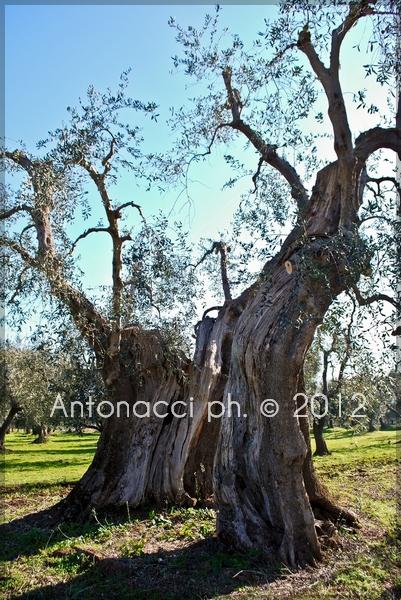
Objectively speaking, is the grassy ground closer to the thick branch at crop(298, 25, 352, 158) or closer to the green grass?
the thick branch at crop(298, 25, 352, 158)

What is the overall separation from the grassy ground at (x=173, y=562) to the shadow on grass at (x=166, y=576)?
14 mm

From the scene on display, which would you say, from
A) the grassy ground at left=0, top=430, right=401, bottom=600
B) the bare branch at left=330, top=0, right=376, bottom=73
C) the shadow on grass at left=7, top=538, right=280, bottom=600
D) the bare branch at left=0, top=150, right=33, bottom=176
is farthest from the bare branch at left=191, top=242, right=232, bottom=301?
the bare branch at left=330, top=0, right=376, bottom=73

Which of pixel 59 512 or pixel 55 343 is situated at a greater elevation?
pixel 55 343

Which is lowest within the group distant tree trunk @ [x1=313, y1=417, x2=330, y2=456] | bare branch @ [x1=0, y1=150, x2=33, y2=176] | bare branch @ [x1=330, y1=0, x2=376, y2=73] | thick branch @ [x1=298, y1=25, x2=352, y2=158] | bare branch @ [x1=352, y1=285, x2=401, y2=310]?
distant tree trunk @ [x1=313, y1=417, x2=330, y2=456]

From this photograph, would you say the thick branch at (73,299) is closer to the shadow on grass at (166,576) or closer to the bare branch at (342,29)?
the shadow on grass at (166,576)

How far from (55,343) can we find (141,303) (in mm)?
2094

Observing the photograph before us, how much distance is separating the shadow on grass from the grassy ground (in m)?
0.01

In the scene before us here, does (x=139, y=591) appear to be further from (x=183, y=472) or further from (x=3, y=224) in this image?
(x=3, y=224)

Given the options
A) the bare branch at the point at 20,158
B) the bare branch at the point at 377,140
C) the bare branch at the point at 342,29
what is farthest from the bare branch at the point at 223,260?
the bare branch at the point at 342,29

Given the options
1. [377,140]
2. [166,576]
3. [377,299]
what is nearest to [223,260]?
[377,140]

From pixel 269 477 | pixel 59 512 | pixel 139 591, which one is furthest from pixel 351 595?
pixel 59 512

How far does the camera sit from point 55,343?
11609 mm

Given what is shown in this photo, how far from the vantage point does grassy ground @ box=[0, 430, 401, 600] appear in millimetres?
7285

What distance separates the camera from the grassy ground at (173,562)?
729 centimetres
